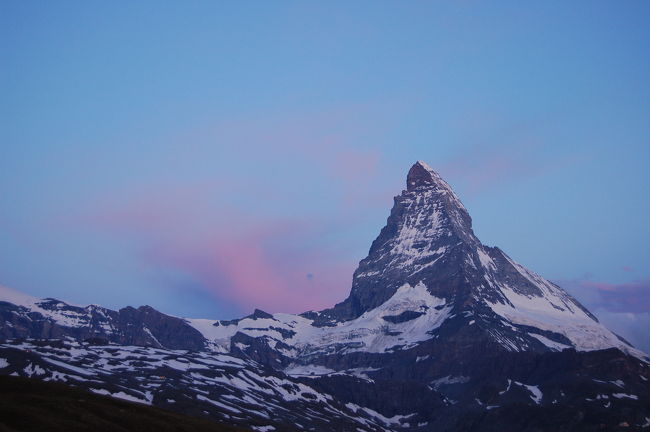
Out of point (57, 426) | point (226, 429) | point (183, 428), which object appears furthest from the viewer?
point (226, 429)

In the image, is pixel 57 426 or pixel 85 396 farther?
pixel 85 396

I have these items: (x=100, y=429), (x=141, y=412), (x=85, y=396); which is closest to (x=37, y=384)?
(x=85, y=396)

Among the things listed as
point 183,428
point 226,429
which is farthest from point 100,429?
point 226,429

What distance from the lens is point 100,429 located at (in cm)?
14562

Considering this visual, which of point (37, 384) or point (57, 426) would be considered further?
point (37, 384)

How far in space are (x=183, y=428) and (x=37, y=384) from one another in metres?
31.0

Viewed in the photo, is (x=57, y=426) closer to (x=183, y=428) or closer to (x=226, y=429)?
(x=183, y=428)

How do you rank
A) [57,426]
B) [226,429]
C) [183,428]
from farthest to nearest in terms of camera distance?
1. [226,429]
2. [183,428]
3. [57,426]

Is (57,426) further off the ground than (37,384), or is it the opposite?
(37,384)

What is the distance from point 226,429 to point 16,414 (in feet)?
184

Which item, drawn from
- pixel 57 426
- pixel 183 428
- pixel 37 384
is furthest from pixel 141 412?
pixel 57 426

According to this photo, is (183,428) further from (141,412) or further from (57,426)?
(57,426)

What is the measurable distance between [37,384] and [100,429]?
3463 cm

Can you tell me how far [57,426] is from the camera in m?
138
